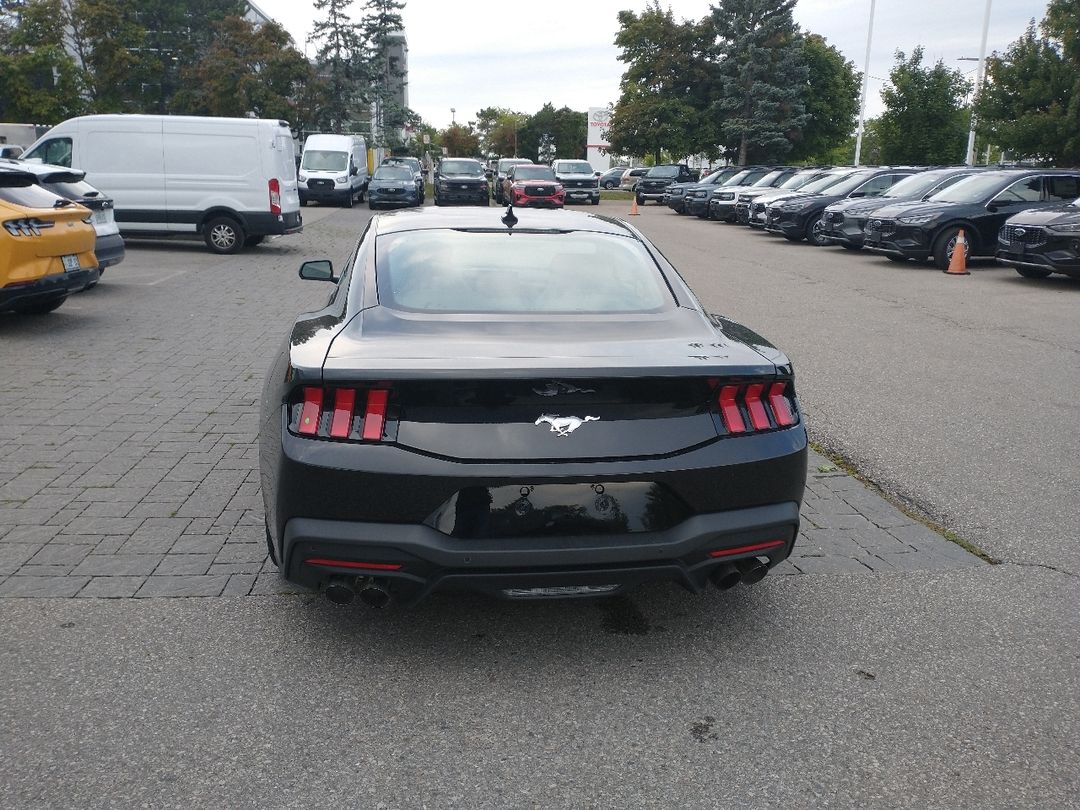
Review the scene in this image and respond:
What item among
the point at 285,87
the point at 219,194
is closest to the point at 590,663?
the point at 219,194

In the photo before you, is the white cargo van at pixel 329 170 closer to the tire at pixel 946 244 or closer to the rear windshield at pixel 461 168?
the rear windshield at pixel 461 168

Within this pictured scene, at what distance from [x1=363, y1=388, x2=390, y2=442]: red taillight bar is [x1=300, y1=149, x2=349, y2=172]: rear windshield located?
33.1m

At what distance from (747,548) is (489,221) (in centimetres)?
211

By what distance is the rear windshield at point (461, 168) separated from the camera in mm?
35062

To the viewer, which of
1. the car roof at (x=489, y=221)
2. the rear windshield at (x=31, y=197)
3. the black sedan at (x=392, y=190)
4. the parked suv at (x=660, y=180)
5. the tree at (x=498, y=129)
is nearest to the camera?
the car roof at (x=489, y=221)

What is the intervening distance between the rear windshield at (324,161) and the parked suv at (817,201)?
16.7 metres

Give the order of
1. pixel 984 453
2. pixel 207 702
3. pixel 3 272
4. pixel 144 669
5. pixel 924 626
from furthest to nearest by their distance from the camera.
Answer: pixel 3 272 < pixel 984 453 < pixel 924 626 < pixel 144 669 < pixel 207 702

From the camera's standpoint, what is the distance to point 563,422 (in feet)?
10.9

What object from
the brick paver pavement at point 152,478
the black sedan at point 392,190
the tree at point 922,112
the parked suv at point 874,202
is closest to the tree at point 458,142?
the tree at point 922,112

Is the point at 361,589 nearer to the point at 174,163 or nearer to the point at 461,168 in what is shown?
the point at 174,163

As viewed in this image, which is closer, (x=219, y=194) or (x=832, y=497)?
(x=832, y=497)

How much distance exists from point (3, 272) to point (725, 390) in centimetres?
822

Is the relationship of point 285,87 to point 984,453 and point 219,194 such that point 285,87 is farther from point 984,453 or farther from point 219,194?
point 984,453

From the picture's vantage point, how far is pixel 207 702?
3275 mm
